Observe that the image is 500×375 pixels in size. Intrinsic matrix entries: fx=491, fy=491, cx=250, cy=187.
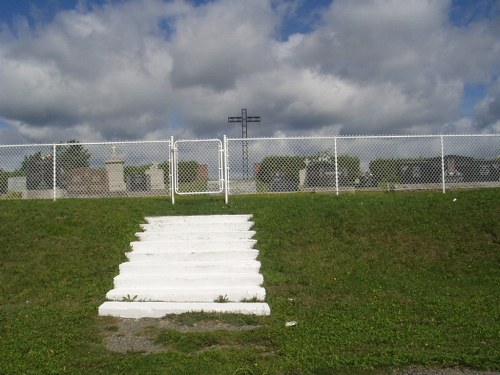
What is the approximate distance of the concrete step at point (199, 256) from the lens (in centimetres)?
777

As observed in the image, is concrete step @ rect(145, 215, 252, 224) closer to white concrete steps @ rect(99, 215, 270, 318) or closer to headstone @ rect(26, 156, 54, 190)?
white concrete steps @ rect(99, 215, 270, 318)

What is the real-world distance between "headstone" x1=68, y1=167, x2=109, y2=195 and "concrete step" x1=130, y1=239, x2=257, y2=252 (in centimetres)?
514

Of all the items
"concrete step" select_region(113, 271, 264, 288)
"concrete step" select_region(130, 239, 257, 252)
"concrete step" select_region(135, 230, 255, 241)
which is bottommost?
"concrete step" select_region(113, 271, 264, 288)

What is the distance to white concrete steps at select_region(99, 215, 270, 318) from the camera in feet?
20.5

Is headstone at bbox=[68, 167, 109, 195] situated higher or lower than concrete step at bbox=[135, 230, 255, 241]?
higher

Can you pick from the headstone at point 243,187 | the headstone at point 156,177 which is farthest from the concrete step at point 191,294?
the headstone at point 156,177

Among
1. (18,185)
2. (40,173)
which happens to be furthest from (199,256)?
(18,185)

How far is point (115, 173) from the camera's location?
12844mm

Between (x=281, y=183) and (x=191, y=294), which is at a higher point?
(x=281, y=183)

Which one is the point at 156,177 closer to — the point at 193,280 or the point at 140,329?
the point at 193,280

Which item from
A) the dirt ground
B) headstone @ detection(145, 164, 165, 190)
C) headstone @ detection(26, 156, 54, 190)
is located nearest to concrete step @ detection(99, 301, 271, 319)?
the dirt ground

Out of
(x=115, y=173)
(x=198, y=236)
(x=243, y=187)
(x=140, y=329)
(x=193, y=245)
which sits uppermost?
(x=115, y=173)

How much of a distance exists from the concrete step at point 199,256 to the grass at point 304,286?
0.22 metres

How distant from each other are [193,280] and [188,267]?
1.45ft
